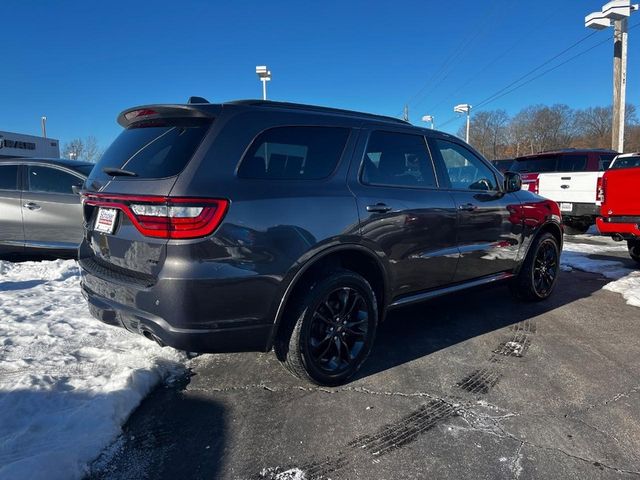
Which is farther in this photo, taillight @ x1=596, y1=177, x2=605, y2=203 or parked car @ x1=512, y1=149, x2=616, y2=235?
parked car @ x1=512, y1=149, x2=616, y2=235

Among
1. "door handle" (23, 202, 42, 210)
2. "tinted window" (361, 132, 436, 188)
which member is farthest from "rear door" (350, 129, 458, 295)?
"door handle" (23, 202, 42, 210)

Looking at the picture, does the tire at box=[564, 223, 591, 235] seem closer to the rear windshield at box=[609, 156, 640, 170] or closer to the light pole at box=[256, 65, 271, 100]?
the rear windshield at box=[609, 156, 640, 170]

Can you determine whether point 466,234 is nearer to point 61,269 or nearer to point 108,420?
point 108,420

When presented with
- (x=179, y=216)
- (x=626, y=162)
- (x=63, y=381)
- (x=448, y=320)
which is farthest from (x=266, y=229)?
(x=626, y=162)

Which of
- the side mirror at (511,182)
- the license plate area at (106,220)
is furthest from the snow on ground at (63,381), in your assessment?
the side mirror at (511,182)

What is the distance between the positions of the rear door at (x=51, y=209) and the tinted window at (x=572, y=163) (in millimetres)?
10630

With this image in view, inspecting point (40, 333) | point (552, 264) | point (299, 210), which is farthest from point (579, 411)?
point (40, 333)

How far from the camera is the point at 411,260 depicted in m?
3.46

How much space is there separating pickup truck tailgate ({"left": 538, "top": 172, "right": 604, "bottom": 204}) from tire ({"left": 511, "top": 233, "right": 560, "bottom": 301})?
5.16 m

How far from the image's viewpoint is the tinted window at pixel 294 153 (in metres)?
2.65

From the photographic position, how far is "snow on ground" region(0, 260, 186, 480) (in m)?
2.22

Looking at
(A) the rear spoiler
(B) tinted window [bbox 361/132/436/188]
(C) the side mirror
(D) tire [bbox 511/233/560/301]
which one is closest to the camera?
(A) the rear spoiler

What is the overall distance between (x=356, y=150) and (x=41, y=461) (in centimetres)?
260

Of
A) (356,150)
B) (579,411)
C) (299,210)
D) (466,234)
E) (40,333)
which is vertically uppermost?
(356,150)
